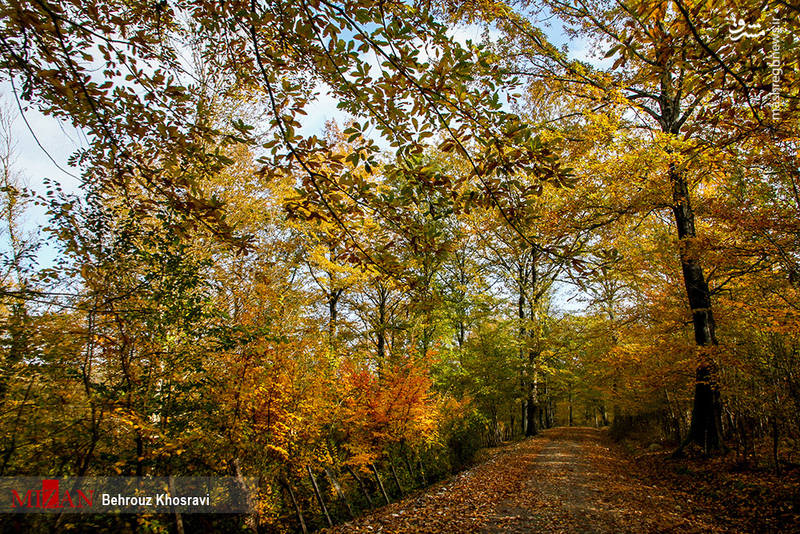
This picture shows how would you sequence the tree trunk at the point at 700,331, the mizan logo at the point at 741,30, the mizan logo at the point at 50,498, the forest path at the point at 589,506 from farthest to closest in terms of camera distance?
1. the tree trunk at the point at 700,331
2. the forest path at the point at 589,506
3. the mizan logo at the point at 50,498
4. the mizan logo at the point at 741,30

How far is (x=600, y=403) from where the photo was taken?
2342 cm

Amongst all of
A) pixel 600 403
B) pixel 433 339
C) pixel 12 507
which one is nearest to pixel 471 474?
pixel 433 339

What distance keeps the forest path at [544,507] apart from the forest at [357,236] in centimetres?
56

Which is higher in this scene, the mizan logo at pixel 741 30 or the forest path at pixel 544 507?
the mizan logo at pixel 741 30

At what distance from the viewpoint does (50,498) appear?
12.8 ft

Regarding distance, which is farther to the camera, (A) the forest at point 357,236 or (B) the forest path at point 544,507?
(B) the forest path at point 544,507

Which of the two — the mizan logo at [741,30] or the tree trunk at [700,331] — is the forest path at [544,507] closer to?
the tree trunk at [700,331]

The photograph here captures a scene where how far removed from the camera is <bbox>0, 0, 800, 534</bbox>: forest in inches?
69.9

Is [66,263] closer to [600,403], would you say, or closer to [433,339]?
[433,339]

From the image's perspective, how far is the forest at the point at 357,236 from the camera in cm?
177

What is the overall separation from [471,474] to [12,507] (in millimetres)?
7481

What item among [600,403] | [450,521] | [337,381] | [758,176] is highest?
[758,176]

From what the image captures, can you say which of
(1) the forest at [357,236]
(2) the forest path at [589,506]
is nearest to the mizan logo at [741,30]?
(1) the forest at [357,236]

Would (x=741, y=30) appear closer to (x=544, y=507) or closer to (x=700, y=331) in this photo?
(x=544, y=507)
